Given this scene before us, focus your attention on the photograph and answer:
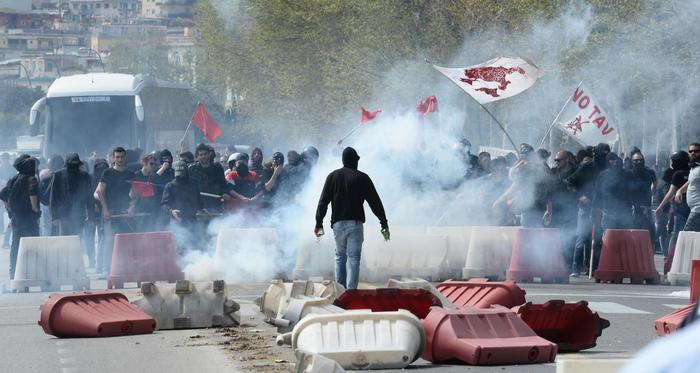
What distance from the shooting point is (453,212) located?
21438 millimetres

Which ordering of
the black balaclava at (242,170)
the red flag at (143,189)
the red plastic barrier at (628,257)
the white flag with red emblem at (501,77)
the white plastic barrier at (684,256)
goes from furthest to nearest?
1. the white flag with red emblem at (501,77)
2. the black balaclava at (242,170)
3. the red flag at (143,189)
4. the red plastic barrier at (628,257)
5. the white plastic barrier at (684,256)

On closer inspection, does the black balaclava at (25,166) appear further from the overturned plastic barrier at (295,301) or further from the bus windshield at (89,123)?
the bus windshield at (89,123)

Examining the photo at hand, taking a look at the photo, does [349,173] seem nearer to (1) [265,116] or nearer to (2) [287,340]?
(2) [287,340]

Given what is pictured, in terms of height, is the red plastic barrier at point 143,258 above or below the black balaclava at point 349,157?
below

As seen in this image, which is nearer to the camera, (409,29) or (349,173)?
(349,173)

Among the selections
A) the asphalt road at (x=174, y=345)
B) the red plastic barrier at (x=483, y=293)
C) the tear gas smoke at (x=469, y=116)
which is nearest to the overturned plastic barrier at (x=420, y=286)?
the red plastic barrier at (x=483, y=293)

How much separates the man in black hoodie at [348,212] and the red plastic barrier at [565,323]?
11.2ft

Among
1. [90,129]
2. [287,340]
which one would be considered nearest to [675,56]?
[90,129]

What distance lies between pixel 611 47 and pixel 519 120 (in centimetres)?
1102

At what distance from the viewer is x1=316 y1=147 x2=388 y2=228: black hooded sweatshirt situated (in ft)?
45.5

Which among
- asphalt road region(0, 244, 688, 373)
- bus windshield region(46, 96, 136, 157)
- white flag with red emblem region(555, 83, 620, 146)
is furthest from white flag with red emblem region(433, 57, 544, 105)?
asphalt road region(0, 244, 688, 373)

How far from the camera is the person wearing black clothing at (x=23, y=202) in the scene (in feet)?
62.0

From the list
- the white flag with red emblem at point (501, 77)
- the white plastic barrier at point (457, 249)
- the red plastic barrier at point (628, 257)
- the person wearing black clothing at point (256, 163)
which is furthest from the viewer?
the white flag with red emblem at point (501, 77)

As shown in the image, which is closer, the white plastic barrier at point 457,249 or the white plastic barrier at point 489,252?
the white plastic barrier at point 489,252
